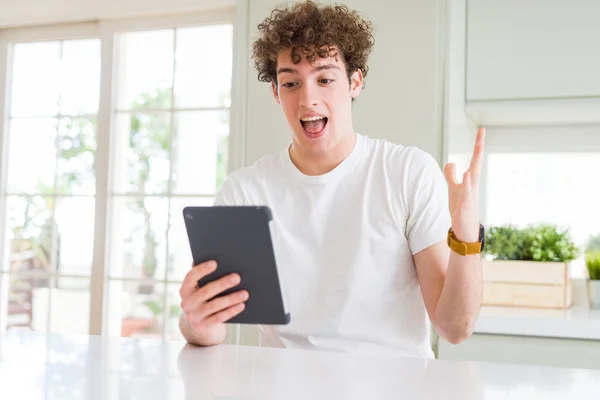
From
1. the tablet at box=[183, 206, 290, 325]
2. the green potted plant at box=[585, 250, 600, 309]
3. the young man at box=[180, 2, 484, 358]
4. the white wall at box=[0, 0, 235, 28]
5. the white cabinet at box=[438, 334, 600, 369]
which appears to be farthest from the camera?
the white wall at box=[0, 0, 235, 28]

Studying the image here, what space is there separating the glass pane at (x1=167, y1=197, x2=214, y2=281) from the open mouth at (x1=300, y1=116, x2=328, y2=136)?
1.60 metres

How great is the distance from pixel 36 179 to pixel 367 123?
1.96 meters

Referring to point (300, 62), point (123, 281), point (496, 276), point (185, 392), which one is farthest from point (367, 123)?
point (185, 392)

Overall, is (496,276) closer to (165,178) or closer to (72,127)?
(165,178)

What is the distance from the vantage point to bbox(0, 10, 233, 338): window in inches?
129

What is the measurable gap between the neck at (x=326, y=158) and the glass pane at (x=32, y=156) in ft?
7.32

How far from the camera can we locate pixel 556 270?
243 cm

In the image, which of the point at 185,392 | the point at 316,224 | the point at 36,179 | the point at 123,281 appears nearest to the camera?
the point at 185,392

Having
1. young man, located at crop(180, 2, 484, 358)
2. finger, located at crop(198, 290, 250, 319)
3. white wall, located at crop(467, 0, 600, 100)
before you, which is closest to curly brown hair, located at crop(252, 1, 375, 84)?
young man, located at crop(180, 2, 484, 358)

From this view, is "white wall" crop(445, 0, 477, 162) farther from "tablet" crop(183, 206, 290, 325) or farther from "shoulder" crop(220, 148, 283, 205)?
"tablet" crop(183, 206, 290, 325)

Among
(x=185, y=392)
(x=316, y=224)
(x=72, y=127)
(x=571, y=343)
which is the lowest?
(x=571, y=343)

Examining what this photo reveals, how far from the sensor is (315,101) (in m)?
1.62

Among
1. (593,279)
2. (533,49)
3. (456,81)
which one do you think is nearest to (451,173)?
(456,81)

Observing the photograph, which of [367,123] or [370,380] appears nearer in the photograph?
[370,380]
